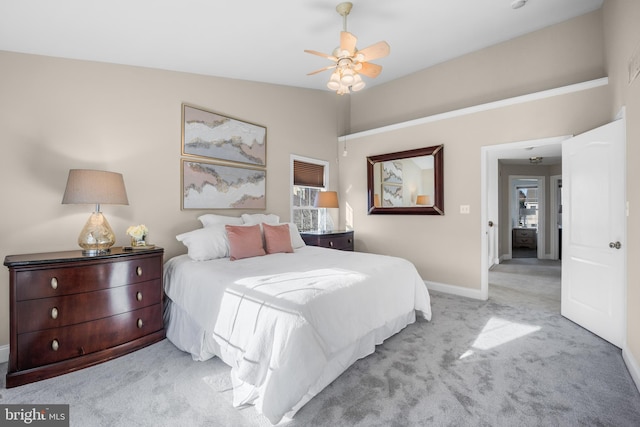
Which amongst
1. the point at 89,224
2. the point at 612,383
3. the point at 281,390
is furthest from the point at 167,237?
the point at 612,383

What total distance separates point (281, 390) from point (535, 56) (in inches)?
185

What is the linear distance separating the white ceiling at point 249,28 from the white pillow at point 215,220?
5.57 feet

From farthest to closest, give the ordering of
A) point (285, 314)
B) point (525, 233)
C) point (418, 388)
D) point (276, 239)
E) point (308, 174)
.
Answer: point (525, 233) → point (308, 174) → point (276, 239) → point (418, 388) → point (285, 314)

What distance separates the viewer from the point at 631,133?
2312 millimetres

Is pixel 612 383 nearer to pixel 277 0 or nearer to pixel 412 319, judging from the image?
pixel 412 319

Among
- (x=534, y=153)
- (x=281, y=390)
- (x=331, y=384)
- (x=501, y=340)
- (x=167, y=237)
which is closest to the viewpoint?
(x=281, y=390)

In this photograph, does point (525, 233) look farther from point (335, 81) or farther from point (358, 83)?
point (335, 81)

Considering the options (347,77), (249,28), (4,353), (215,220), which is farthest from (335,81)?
(4,353)

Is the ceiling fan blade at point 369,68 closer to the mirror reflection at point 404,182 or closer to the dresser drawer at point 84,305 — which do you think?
the mirror reflection at point 404,182

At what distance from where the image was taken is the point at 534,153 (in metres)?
5.46

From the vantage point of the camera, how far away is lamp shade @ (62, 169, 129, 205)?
2.35 meters

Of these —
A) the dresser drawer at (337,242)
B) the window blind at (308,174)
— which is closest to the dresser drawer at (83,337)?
the dresser drawer at (337,242)

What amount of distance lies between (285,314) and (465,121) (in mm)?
3724

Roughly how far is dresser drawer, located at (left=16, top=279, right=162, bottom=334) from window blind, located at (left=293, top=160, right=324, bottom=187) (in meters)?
2.66
